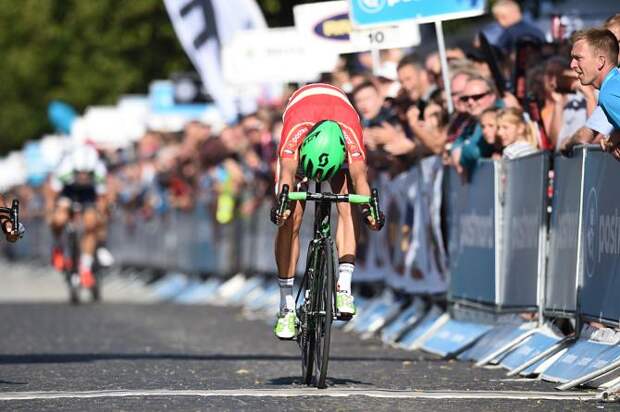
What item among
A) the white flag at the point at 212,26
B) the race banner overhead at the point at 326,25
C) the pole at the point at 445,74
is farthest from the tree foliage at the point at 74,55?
the pole at the point at 445,74

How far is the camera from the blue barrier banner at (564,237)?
1173 centimetres

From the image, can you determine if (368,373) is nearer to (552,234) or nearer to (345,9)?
(552,234)

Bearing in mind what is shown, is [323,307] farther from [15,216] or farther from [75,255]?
[75,255]

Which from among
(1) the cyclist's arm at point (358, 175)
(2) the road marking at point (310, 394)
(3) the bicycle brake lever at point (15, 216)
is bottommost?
(2) the road marking at point (310, 394)

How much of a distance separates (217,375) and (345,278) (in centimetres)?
134

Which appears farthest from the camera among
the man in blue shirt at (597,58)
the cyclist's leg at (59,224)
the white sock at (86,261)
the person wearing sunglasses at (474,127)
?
the cyclist's leg at (59,224)

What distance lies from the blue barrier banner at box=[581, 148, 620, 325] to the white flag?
588 inches

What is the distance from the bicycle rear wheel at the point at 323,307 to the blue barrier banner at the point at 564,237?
5.93 feet

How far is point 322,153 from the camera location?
1051 cm

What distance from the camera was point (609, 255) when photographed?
10867 millimetres

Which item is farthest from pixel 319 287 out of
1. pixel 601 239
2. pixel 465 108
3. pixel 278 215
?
pixel 465 108

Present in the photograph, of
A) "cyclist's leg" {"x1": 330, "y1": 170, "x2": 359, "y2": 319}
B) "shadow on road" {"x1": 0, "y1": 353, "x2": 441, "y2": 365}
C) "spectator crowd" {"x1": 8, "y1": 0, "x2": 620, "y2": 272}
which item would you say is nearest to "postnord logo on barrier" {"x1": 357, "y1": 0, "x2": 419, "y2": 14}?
"spectator crowd" {"x1": 8, "y1": 0, "x2": 620, "y2": 272}

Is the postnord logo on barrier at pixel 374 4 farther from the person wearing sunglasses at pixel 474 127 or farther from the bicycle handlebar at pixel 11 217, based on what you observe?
the bicycle handlebar at pixel 11 217

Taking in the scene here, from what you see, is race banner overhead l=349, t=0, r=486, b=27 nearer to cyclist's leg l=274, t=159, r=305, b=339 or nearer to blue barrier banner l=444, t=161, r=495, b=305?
blue barrier banner l=444, t=161, r=495, b=305
